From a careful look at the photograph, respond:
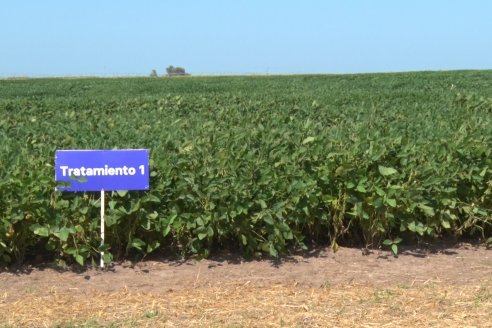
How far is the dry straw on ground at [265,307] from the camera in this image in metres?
3.61

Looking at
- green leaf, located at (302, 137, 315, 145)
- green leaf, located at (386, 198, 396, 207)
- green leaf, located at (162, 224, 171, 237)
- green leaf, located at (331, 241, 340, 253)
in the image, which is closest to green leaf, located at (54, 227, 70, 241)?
green leaf, located at (162, 224, 171, 237)

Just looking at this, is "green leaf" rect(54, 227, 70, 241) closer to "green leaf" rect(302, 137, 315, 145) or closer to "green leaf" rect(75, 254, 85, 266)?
"green leaf" rect(75, 254, 85, 266)

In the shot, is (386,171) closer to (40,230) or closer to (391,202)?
(391,202)

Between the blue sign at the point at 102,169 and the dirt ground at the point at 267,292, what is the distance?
583 millimetres

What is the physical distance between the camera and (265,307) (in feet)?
12.6

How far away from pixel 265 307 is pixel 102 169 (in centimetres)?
143

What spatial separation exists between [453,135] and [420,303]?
1786 mm

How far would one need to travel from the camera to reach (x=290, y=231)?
15.0ft

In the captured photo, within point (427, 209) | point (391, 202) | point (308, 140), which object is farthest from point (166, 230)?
point (427, 209)

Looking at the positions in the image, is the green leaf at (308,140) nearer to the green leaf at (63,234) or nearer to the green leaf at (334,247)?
the green leaf at (334,247)

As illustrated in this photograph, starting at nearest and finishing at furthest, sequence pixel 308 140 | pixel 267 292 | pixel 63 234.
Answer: pixel 267 292
pixel 63 234
pixel 308 140

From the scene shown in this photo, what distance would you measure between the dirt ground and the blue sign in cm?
58

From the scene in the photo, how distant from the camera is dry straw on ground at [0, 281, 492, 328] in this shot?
3607mm

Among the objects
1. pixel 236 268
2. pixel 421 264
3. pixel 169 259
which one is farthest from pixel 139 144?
pixel 421 264
